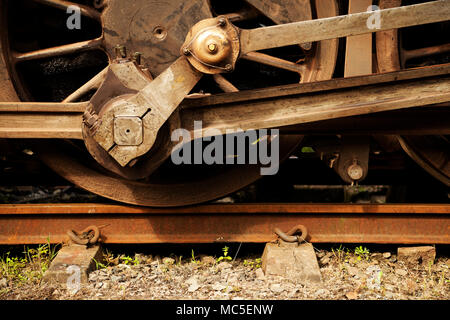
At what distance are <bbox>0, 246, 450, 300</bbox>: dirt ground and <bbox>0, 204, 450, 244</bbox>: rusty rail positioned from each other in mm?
126

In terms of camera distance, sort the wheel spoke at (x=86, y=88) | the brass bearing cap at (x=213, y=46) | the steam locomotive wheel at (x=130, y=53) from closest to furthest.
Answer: the brass bearing cap at (x=213, y=46)
the steam locomotive wheel at (x=130, y=53)
the wheel spoke at (x=86, y=88)

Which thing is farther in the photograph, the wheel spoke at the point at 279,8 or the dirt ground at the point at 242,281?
the wheel spoke at the point at 279,8

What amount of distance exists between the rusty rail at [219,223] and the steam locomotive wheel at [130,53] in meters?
0.11

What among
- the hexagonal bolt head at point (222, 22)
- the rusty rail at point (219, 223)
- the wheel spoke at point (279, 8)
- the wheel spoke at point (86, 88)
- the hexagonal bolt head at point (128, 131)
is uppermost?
the wheel spoke at point (279, 8)

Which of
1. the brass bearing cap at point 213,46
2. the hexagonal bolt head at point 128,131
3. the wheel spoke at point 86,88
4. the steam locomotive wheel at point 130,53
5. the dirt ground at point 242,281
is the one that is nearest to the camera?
the brass bearing cap at point 213,46

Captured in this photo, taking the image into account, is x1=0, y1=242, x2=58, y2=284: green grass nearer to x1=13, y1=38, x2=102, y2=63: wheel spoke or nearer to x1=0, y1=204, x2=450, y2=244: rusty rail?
x1=0, y1=204, x2=450, y2=244: rusty rail

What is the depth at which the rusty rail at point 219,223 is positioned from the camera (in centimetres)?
239

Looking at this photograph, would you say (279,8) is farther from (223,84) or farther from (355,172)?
(355,172)

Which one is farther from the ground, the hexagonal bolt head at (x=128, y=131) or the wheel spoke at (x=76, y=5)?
the wheel spoke at (x=76, y=5)

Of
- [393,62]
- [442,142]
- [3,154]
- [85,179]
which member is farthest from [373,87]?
[3,154]

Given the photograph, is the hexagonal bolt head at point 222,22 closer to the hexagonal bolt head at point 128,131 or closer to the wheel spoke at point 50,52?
the hexagonal bolt head at point 128,131

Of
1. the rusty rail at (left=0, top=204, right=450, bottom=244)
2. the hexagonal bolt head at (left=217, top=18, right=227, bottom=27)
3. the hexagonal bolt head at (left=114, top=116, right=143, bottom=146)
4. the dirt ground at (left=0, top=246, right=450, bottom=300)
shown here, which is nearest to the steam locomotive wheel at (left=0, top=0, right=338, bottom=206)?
the rusty rail at (left=0, top=204, right=450, bottom=244)

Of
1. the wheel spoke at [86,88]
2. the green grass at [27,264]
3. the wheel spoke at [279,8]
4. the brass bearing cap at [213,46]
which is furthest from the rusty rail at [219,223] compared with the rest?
the wheel spoke at [279,8]

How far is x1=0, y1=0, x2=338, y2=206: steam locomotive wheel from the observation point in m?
2.17
